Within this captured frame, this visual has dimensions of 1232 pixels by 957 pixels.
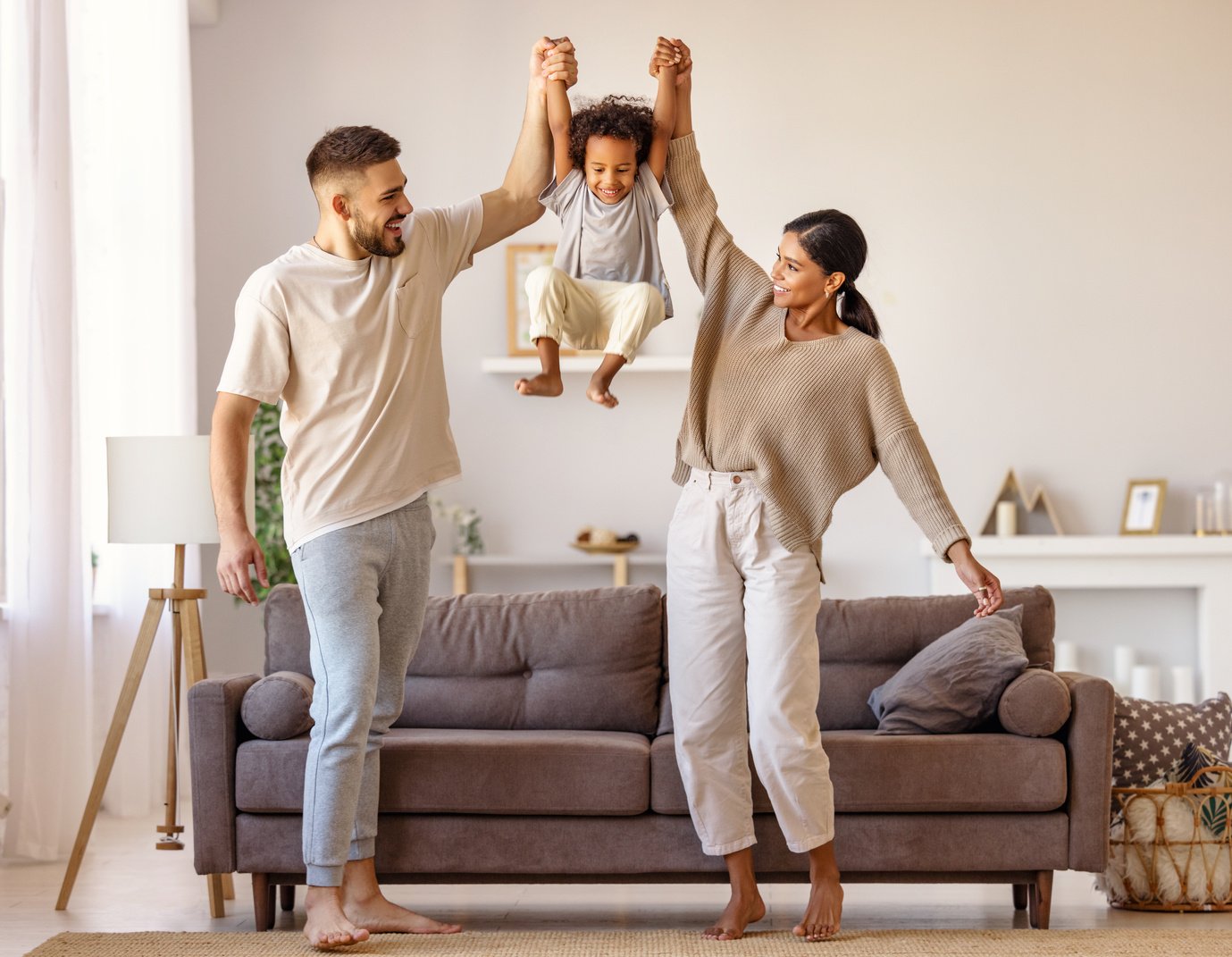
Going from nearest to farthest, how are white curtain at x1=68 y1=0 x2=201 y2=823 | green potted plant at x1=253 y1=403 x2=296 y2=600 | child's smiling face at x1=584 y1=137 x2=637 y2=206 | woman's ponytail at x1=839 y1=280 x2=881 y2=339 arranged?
1. child's smiling face at x1=584 y1=137 x2=637 y2=206
2. woman's ponytail at x1=839 y1=280 x2=881 y2=339
3. white curtain at x1=68 y1=0 x2=201 y2=823
4. green potted plant at x1=253 y1=403 x2=296 y2=600

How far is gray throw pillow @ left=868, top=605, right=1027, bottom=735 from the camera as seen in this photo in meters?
3.07

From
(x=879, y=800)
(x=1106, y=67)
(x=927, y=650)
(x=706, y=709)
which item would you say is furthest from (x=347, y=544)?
(x=1106, y=67)

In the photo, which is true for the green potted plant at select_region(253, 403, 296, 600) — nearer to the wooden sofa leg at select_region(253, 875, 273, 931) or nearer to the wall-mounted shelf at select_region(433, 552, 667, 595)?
the wall-mounted shelf at select_region(433, 552, 667, 595)

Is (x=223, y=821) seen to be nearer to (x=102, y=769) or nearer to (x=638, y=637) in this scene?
(x=102, y=769)

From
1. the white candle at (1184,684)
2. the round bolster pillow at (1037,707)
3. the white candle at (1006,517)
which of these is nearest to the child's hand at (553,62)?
the round bolster pillow at (1037,707)

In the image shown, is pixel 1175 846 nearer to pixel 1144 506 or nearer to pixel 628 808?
pixel 628 808

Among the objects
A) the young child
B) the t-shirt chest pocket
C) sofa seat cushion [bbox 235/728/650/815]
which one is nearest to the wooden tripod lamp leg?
sofa seat cushion [bbox 235/728/650/815]

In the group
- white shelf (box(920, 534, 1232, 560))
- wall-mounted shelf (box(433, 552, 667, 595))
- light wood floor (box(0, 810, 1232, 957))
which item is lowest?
light wood floor (box(0, 810, 1232, 957))

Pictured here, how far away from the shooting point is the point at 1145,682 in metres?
5.36

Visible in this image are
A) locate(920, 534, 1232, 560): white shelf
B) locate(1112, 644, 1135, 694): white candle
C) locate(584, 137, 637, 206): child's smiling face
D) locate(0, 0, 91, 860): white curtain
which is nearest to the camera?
locate(584, 137, 637, 206): child's smiling face

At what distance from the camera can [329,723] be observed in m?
2.60

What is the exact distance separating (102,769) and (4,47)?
2219 mm

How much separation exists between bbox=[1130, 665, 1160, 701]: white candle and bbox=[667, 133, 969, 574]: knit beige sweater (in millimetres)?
3061

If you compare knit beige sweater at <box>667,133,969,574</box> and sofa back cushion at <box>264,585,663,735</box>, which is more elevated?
knit beige sweater at <box>667,133,969,574</box>
